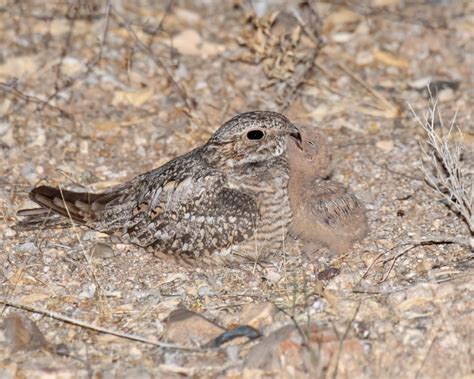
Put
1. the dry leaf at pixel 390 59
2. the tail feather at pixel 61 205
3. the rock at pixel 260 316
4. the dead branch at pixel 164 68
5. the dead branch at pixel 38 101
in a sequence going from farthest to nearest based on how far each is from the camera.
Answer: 1. the dry leaf at pixel 390 59
2. the dead branch at pixel 164 68
3. the dead branch at pixel 38 101
4. the tail feather at pixel 61 205
5. the rock at pixel 260 316

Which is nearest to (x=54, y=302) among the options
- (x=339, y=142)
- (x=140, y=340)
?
(x=140, y=340)

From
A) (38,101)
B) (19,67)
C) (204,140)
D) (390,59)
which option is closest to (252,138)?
(204,140)

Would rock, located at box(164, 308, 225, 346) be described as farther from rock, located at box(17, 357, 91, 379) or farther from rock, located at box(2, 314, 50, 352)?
rock, located at box(2, 314, 50, 352)

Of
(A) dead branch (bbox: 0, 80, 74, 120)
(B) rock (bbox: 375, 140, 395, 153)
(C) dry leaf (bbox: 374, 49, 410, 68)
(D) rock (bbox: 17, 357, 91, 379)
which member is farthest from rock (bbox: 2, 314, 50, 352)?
(C) dry leaf (bbox: 374, 49, 410, 68)

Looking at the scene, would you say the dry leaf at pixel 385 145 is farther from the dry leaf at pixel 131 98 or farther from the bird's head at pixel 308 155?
the dry leaf at pixel 131 98

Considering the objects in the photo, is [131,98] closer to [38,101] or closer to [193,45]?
[38,101]

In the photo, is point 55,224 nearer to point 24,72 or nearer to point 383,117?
point 24,72

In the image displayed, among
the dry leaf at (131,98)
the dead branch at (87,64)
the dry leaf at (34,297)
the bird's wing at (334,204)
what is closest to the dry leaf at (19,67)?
the dead branch at (87,64)
